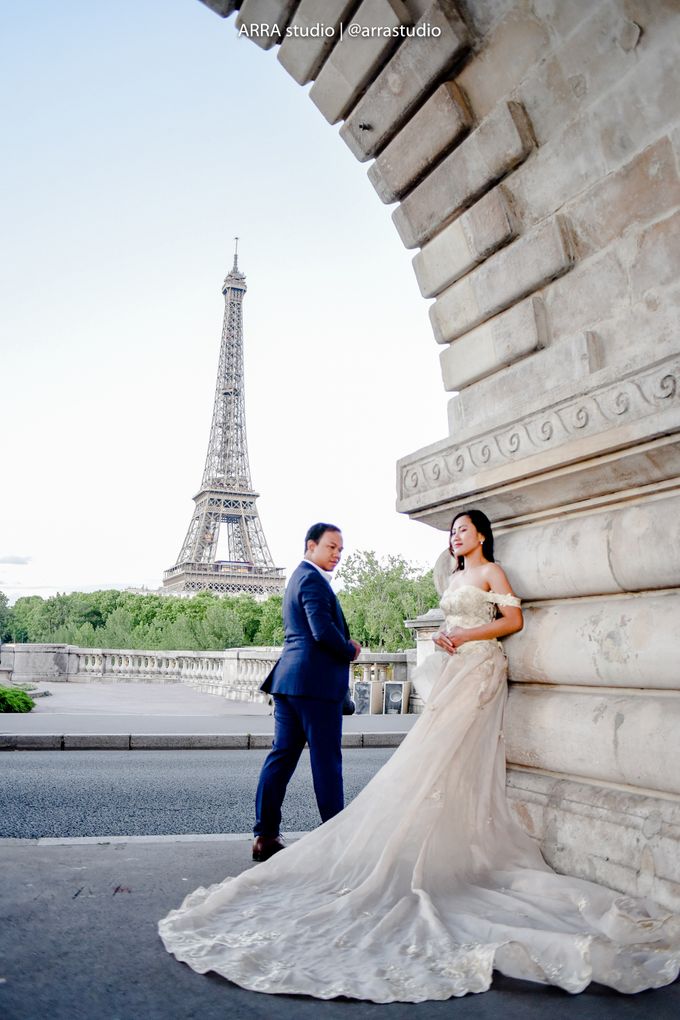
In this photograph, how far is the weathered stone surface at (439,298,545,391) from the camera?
3578 millimetres

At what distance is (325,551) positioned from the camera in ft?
14.6

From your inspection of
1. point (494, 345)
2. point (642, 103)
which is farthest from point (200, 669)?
point (642, 103)

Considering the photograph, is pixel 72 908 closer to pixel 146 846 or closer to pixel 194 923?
pixel 194 923

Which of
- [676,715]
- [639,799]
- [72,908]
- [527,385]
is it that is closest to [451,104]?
[527,385]

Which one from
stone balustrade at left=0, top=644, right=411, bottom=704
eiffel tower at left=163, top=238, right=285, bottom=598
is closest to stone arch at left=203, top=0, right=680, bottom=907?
stone balustrade at left=0, top=644, right=411, bottom=704

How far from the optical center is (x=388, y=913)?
9.06ft

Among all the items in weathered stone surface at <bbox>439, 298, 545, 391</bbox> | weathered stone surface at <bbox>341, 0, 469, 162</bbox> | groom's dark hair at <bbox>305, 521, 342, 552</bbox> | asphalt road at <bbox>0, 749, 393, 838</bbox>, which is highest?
weathered stone surface at <bbox>341, 0, 469, 162</bbox>

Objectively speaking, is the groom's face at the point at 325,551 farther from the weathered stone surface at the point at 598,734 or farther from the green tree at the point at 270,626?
the green tree at the point at 270,626

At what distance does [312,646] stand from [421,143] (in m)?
2.44

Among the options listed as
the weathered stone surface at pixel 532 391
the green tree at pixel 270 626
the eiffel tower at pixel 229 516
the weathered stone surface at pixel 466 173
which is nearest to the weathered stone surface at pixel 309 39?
the weathered stone surface at pixel 466 173

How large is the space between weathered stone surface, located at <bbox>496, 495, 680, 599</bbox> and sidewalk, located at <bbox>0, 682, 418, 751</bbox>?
760 cm

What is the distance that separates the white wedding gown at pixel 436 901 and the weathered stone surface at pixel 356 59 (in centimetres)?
244

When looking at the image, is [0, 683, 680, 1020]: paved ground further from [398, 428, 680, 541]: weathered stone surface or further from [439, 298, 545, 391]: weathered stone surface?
[439, 298, 545, 391]: weathered stone surface

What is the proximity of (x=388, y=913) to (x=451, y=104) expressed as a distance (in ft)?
10.6
